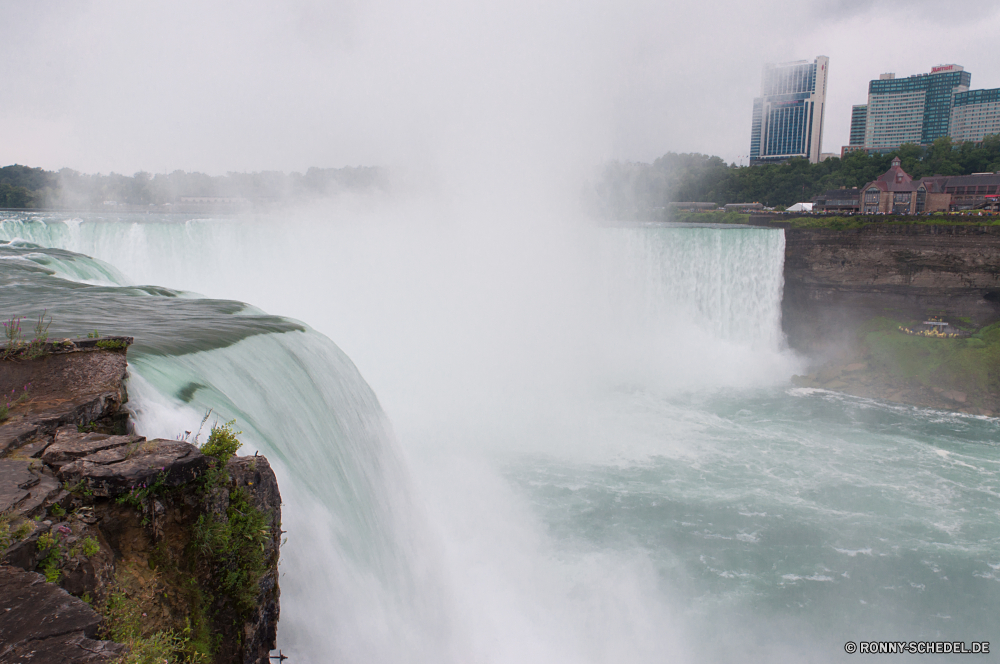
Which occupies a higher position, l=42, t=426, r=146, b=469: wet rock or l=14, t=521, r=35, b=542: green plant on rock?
l=42, t=426, r=146, b=469: wet rock

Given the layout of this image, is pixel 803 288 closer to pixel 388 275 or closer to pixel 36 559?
pixel 388 275

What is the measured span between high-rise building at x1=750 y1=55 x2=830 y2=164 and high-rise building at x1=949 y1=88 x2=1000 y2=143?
23.2 metres

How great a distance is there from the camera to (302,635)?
420 centimetres

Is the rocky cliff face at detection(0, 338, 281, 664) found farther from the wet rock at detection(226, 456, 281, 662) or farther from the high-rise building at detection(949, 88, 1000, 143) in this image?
the high-rise building at detection(949, 88, 1000, 143)

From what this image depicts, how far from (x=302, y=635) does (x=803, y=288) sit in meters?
23.5

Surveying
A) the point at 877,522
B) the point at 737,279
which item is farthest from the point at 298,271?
the point at 877,522

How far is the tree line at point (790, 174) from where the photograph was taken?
47.8 meters

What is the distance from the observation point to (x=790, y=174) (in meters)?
49.0

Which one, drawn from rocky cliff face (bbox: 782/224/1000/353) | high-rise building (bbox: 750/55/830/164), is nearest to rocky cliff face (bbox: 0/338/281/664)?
rocky cliff face (bbox: 782/224/1000/353)

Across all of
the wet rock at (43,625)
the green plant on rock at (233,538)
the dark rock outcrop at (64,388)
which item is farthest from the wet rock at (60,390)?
the wet rock at (43,625)

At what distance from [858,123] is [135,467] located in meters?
171

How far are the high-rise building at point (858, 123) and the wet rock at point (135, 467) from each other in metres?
165

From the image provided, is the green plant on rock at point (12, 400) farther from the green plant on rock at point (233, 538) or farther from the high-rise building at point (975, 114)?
the high-rise building at point (975, 114)

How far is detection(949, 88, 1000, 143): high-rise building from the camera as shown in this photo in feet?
353
